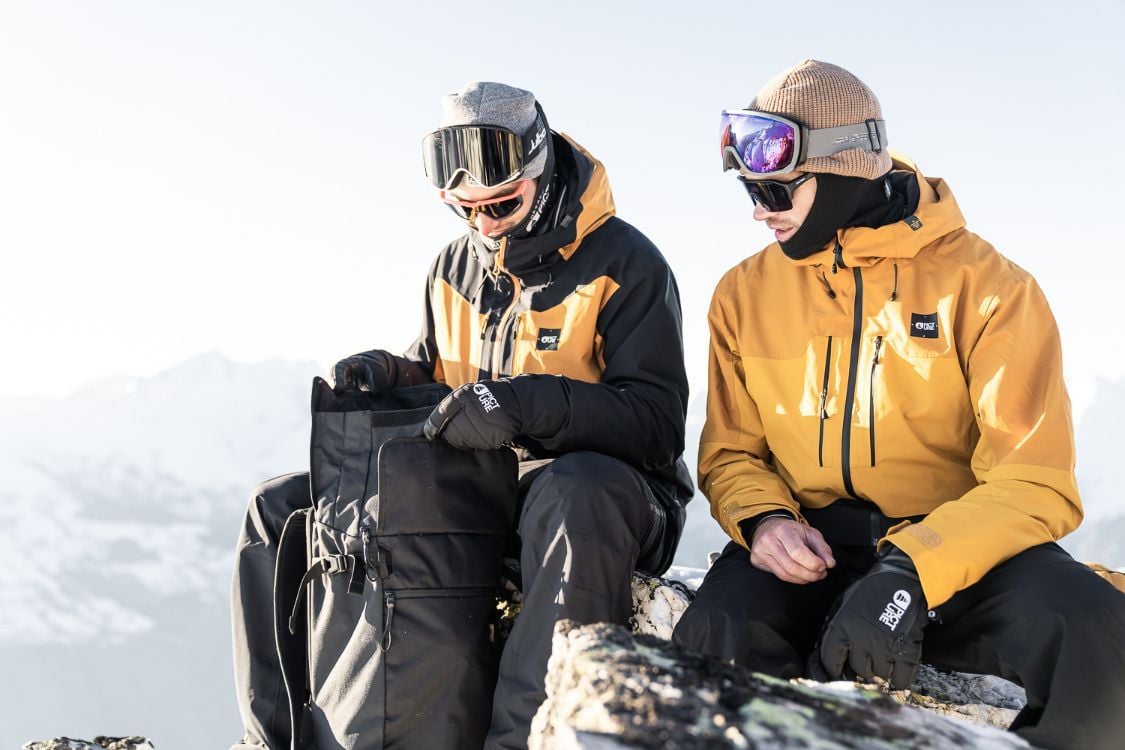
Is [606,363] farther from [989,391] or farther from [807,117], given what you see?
[989,391]

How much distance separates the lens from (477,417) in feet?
11.1

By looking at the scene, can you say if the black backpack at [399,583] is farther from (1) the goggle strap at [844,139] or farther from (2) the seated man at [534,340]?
(1) the goggle strap at [844,139]

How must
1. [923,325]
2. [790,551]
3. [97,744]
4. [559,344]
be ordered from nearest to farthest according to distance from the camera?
[790,551] < [923,325] < [97,744] < [559,344]

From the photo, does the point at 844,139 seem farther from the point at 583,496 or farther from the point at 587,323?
the point at 583,496

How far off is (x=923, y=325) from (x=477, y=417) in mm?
1354

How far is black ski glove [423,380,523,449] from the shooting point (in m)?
3.39

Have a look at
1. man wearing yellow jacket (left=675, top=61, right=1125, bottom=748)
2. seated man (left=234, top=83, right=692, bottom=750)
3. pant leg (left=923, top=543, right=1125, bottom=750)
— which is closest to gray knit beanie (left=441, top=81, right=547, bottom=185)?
seated man (left=234, top=83, right=692, bottom=750)

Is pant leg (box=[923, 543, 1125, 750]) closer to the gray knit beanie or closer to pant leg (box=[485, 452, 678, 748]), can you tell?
pant leg (box=[485, 452, 678, 748])

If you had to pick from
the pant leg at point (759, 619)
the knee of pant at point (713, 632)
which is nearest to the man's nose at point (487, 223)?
the pant leg at point (759, 619)

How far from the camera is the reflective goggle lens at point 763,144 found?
139 inches

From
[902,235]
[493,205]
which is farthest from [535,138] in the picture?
[902,235]

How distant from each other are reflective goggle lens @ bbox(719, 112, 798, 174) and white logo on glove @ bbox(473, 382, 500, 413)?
1.08 m

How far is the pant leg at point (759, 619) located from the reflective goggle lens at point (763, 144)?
1.24m

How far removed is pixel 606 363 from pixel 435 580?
1018mm
